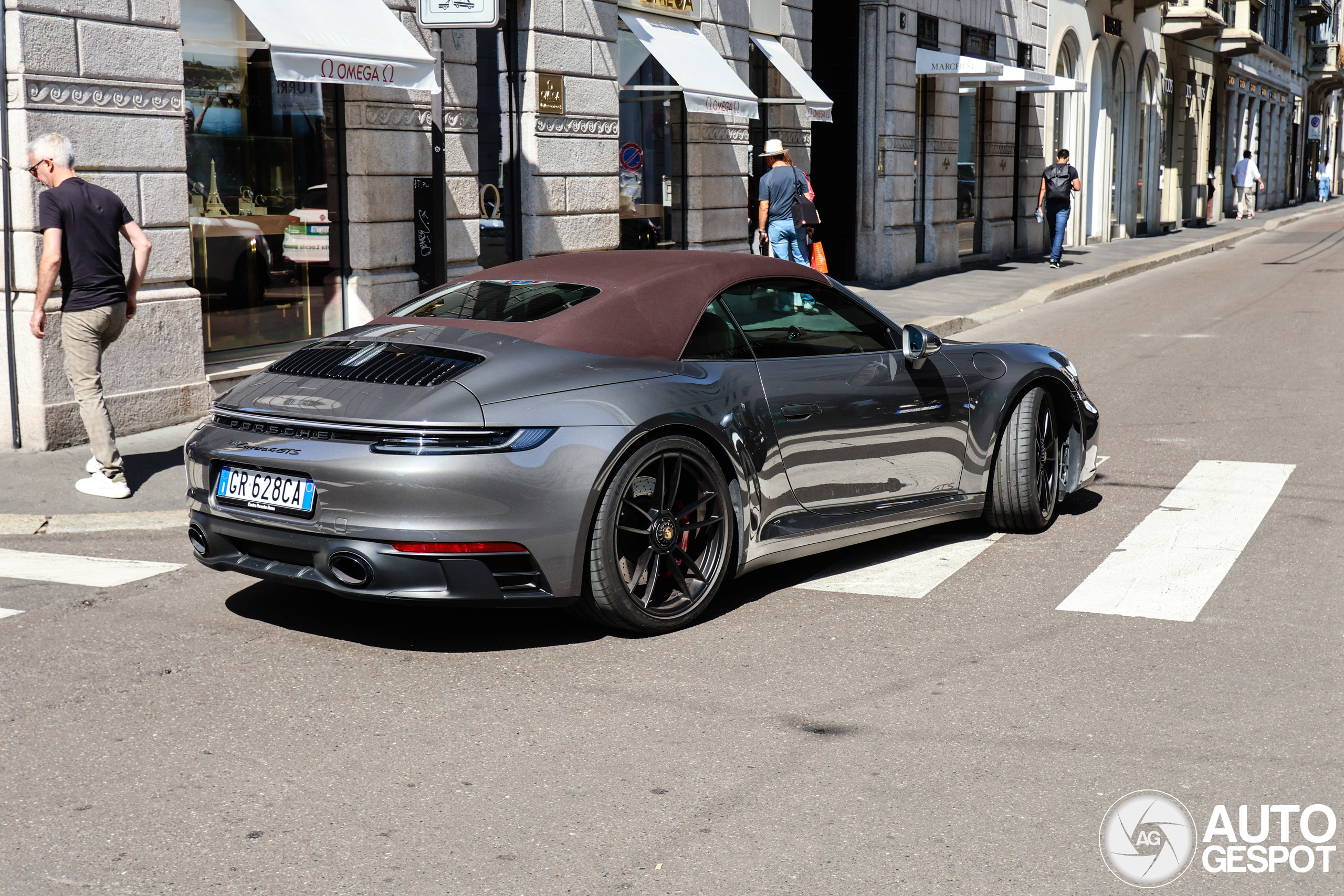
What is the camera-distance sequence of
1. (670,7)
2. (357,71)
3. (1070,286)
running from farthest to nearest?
1. (1070,286)
2. (670,7)
3. (357,71)

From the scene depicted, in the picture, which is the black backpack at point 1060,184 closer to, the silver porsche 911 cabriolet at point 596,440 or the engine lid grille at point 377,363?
the silver porsche 911 cabriolet at point 596,440

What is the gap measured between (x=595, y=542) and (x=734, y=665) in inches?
23.4

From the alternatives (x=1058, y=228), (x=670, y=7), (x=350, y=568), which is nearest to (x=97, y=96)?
(x=350, y=568)

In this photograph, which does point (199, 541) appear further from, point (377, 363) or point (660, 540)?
point (660, 540)

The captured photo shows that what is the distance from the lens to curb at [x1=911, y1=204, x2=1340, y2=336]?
1631 centimetres

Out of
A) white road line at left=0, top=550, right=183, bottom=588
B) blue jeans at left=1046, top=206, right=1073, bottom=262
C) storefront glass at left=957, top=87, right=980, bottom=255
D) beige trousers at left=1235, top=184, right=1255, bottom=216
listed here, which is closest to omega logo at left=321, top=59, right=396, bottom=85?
white road line at left=0, top=550, right=183, bottom=588

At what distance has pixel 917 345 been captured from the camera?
225 inches

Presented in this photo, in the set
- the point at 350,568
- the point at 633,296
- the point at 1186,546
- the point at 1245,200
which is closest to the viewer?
the point at 350,568

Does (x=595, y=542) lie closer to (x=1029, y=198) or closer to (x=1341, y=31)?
(x=1029, y=198)

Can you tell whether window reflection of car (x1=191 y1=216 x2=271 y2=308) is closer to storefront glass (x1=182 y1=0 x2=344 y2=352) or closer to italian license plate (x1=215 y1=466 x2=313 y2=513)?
storefront glass (x1=182 y1=0 x2=344 y2=352)
